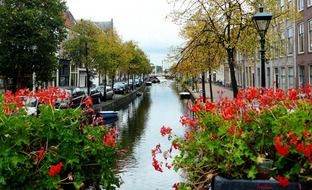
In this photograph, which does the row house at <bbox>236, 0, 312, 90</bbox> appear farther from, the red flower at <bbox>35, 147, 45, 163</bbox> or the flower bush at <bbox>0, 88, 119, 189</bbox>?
the red flower at <bbox>35, 147, 45, 163</bbox>

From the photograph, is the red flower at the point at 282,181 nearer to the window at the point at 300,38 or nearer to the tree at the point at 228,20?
the tree at the point at 228,20

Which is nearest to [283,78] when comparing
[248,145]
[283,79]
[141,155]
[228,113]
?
[283,79]

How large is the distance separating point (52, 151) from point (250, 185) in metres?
2.16

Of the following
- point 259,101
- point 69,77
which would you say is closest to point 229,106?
point 259,101

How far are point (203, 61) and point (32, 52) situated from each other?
12.2 metres

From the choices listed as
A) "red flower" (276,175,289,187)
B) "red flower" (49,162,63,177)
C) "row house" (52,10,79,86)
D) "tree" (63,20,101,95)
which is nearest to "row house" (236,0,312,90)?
"tree" (63,20,101,95)

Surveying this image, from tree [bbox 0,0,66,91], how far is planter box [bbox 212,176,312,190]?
1069 inches

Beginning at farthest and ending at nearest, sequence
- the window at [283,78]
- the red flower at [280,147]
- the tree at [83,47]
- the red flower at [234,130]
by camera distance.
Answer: the tree at [83,47] < the window at [283,78] < the red flower at [234,130] < the red flower at [280,147]

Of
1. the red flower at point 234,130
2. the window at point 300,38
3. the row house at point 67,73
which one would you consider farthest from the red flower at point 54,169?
the row house at point 67,73

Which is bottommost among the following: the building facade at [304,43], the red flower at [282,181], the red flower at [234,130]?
the red flower at [282,181]

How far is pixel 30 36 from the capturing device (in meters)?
31.2

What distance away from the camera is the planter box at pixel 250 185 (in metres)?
4.93

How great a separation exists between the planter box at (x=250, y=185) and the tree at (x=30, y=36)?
27.2 m

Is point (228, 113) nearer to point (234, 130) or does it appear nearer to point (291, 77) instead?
point (234, 130)
